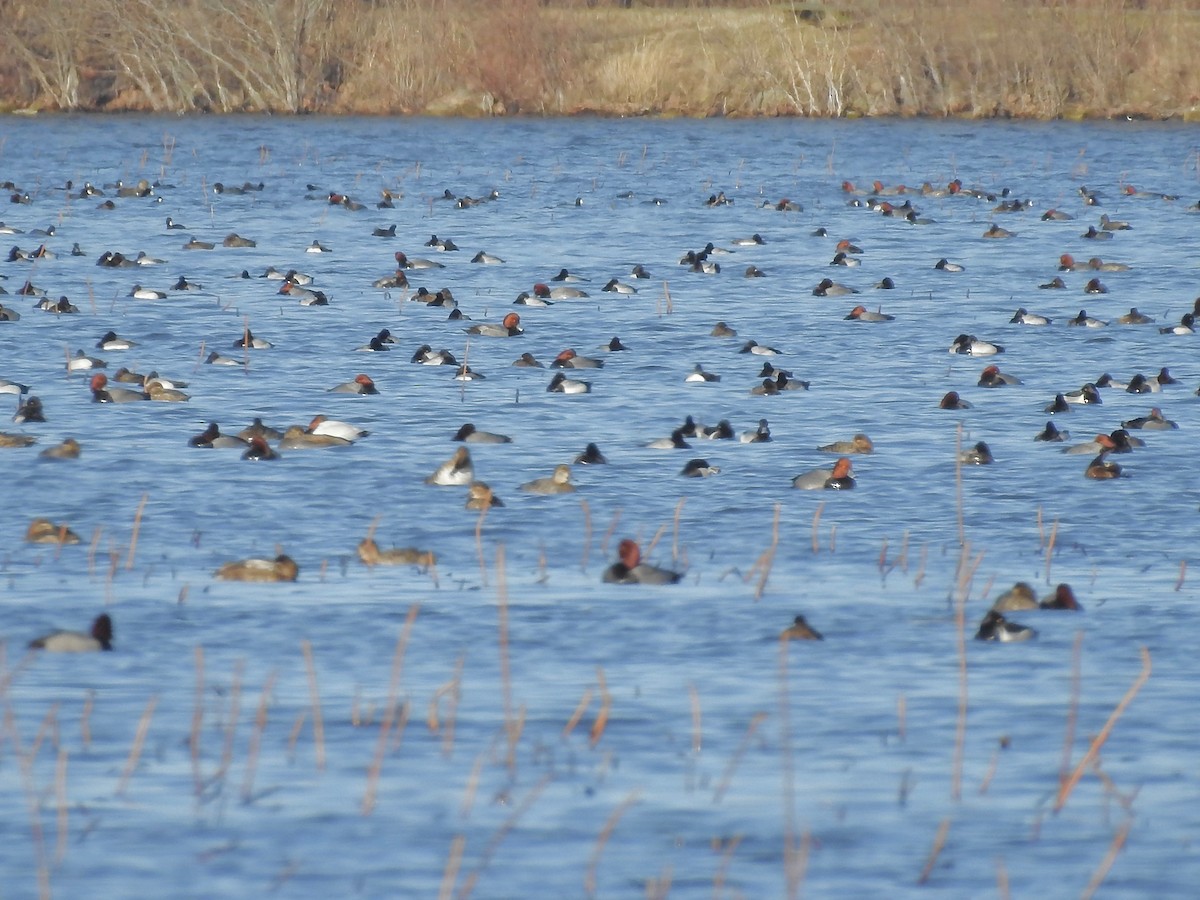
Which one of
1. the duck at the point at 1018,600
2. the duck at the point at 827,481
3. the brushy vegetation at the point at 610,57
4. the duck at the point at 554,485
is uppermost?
the duck at the point at 1018,600

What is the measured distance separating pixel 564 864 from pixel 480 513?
852 centimetres

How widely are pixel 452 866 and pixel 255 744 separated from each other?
2.31 meters

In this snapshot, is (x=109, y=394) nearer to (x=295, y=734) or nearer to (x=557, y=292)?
(x=557, y=292)

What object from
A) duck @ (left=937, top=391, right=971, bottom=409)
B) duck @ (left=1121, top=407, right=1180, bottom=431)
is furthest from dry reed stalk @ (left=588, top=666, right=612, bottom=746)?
duck @ (left=937, top=391, right=971, bottom=409)

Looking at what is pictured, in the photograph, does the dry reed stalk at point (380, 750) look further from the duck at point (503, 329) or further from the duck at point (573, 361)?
the duck at point (503, 329)

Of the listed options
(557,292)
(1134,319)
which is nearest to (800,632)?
(1134,319)

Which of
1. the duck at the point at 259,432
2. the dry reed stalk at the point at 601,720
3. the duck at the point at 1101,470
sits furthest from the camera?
the duck at the point at 259,432

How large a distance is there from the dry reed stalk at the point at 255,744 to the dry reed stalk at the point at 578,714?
5.76ft

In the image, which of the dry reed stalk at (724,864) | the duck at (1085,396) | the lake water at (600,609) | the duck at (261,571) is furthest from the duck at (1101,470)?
the dry reed stalk at (724,864)

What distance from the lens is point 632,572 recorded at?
16031 mm

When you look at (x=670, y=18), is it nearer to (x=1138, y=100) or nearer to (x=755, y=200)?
(x=1138, y=100)

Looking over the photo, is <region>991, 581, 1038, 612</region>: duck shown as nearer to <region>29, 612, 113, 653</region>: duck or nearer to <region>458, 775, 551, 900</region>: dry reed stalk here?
<region>458, 775, 551, 900</region>: dry reed stalk

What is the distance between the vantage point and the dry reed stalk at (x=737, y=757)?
1145cm

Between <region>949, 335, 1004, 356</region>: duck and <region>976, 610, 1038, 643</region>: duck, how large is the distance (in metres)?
15.1
